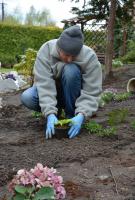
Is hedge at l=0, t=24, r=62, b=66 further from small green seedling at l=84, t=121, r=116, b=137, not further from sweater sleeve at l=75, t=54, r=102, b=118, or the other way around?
sweater sleeve at l=75, t=54, r=102, b=118

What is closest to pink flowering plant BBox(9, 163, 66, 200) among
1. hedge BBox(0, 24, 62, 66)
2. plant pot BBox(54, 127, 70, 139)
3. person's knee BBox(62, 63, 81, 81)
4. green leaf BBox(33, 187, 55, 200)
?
green leaf BBox(33, 187, 55, 200)

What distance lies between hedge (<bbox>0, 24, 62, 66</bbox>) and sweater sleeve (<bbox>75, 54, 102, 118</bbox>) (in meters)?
18.4

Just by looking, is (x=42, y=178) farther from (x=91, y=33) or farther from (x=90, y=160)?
(x=91, y=33)

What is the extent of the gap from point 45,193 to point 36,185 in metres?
0.07

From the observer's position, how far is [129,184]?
2861 mm

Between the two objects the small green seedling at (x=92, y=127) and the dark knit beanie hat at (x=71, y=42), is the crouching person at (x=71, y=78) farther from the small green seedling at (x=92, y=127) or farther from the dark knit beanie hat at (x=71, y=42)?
the small green seedling at (x=92, y=127)

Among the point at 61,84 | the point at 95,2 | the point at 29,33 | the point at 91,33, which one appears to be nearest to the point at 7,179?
the point at 61,84

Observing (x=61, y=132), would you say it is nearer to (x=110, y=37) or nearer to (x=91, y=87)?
(x=91, y=87)

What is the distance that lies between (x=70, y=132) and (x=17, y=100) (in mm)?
3316

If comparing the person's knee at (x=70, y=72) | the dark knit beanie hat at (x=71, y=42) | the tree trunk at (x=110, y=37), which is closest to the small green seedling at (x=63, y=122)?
the person's knee at (x=70, y=72)

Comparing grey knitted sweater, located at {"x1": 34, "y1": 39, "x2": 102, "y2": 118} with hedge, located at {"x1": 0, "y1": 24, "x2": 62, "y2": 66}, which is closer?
→ grey knitted sweater, located at {"x1": 34, "y1": 39, "x2": 102, "y2": 118}

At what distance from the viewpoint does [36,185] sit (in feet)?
7.06

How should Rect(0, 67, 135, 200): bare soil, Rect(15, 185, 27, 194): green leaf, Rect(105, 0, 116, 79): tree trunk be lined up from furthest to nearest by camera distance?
Rect(105, 0, 116, 79): tree trunk
Rect(0, 67, 135, 200): bare soil
Rect(15, 185, 27, 194): green leaf

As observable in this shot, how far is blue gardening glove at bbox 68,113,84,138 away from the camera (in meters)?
3.91
